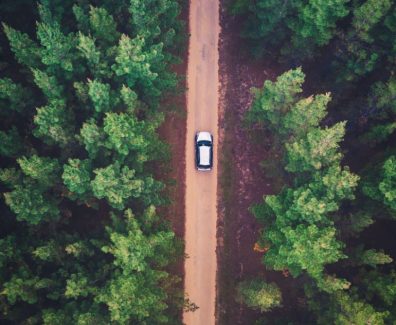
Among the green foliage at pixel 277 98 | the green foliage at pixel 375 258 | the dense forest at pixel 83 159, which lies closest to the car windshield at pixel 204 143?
the green foliage at pixel 277 98

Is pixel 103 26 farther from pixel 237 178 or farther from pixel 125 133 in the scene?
pixel 237 178

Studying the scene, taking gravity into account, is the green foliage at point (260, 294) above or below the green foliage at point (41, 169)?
below

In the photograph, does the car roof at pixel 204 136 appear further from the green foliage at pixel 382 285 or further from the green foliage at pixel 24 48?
the green foliage at pixel 382 285

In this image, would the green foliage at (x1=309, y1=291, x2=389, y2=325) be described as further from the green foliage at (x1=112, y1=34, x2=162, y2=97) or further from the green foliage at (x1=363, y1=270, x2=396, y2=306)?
the green foliage at (x1=112, y1=34, x2=162, y2=97)

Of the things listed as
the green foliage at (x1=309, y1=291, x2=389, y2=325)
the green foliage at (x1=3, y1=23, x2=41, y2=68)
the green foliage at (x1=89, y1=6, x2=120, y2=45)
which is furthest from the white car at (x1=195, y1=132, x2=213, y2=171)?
the green foliage at (x1=3, y1=23, x2=41, y2=68)

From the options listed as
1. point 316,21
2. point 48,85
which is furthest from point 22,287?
point 316,21
